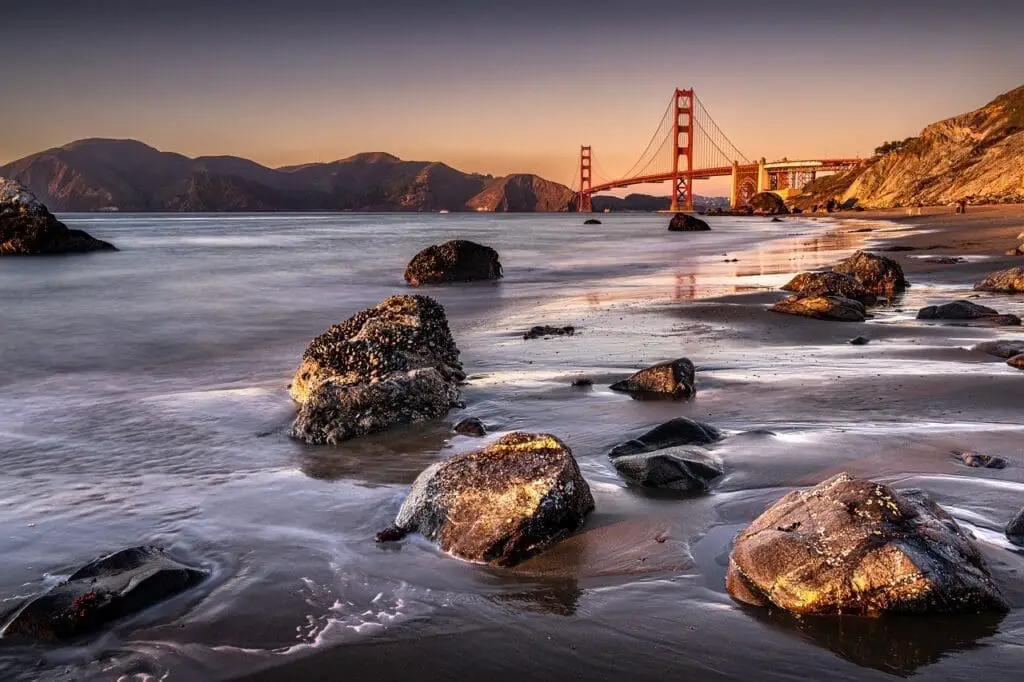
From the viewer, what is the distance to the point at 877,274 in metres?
12.0

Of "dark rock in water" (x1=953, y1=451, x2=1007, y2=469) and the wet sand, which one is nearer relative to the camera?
the wet sand

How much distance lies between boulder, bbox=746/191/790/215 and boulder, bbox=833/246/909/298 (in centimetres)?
6769

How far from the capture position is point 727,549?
3.30 metres

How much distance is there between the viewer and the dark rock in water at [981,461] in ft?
13.3

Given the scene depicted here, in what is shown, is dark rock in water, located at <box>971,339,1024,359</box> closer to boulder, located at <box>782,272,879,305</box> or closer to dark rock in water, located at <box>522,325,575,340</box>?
boulder, located at <box>782,272,879,305</box>

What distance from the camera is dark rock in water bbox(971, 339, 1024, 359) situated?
6.75m

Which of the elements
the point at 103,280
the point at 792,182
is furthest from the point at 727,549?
the point at 792,182

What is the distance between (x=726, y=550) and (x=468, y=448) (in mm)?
1997

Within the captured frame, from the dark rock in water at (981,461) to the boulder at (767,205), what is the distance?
76.6 metres

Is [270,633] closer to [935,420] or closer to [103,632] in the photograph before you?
[103,632]

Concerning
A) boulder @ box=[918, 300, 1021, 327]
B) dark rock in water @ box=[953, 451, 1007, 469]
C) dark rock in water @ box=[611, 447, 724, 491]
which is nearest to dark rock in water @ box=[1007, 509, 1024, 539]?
dark rock in water @ box=[953, 451, 1007, 469]

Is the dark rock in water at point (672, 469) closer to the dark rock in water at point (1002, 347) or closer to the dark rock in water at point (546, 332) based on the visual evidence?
the dark rock in water at point (1002, 347)

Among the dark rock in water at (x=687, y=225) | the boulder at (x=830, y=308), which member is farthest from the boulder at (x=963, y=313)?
the dark rock in water at (x=687, y=225)

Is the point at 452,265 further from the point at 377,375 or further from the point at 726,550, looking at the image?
the point at 726,550
